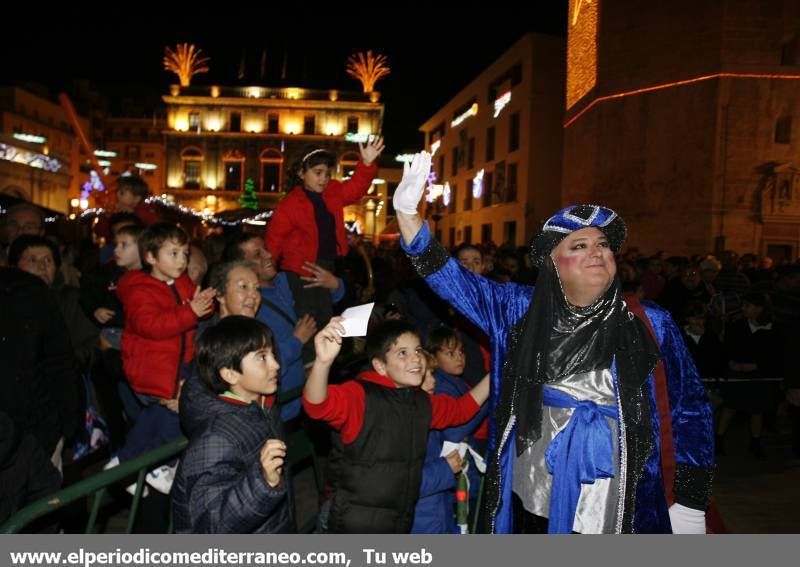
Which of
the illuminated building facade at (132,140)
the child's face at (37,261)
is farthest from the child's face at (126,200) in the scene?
the illuminated building facade at (132,140)

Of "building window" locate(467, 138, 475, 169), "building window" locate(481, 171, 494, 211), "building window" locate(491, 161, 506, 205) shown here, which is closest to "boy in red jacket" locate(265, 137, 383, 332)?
"building window" locate(491, 161, 506, 205)

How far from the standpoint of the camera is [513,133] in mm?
33844

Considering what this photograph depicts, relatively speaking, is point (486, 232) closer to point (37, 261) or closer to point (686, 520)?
point (37, 261)

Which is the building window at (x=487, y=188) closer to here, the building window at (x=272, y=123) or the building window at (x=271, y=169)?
the building window at (x=271, y=169)

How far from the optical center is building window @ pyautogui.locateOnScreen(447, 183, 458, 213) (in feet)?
148

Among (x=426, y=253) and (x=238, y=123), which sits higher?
(x=238, y=123)

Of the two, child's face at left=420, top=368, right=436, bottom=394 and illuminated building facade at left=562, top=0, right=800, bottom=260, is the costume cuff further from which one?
illuminated building facade at left=562, top=0, right=800, bottom=260

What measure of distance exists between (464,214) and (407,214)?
4008 cm

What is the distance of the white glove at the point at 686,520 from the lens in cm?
275

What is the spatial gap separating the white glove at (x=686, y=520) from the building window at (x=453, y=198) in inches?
1678

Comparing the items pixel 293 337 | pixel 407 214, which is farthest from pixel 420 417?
pixel 293 337

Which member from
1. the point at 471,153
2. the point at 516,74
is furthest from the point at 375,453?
the point at 471,153

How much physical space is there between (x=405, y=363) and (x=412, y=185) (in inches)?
36.1

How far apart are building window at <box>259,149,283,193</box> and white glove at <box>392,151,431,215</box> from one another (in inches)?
2285
